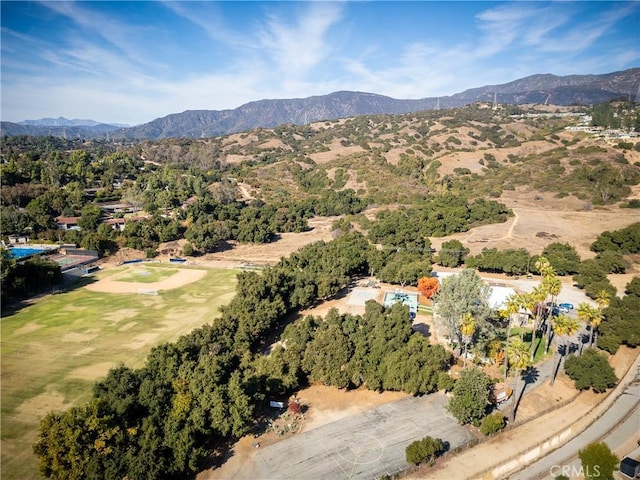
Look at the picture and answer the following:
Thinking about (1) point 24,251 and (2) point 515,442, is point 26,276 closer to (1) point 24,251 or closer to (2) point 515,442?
(1) point 24,251

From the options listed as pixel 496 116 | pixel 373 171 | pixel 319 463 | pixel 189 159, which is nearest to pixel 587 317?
pixel 319 463

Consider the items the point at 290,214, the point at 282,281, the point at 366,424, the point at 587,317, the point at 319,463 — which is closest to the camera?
the point at 319,463

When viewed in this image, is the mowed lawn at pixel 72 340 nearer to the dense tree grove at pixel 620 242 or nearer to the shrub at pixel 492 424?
the shrub at pixel 492 424

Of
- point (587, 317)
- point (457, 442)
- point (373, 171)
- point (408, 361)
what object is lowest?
point (457, 442)

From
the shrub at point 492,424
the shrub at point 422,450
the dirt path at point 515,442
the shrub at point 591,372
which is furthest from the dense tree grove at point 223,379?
the shrub at point 591,372

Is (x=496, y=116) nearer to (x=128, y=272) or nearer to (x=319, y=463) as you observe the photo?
(x=128, y=272)

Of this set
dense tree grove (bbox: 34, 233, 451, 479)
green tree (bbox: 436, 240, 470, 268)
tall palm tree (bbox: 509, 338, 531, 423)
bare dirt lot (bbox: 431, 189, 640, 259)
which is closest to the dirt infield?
dense tree grove (bbox: 34, 233, 451, 479)

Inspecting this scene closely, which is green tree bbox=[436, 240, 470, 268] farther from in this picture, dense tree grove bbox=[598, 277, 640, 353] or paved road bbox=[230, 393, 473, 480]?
paved road bbox=[230, 393, 473, 480]
